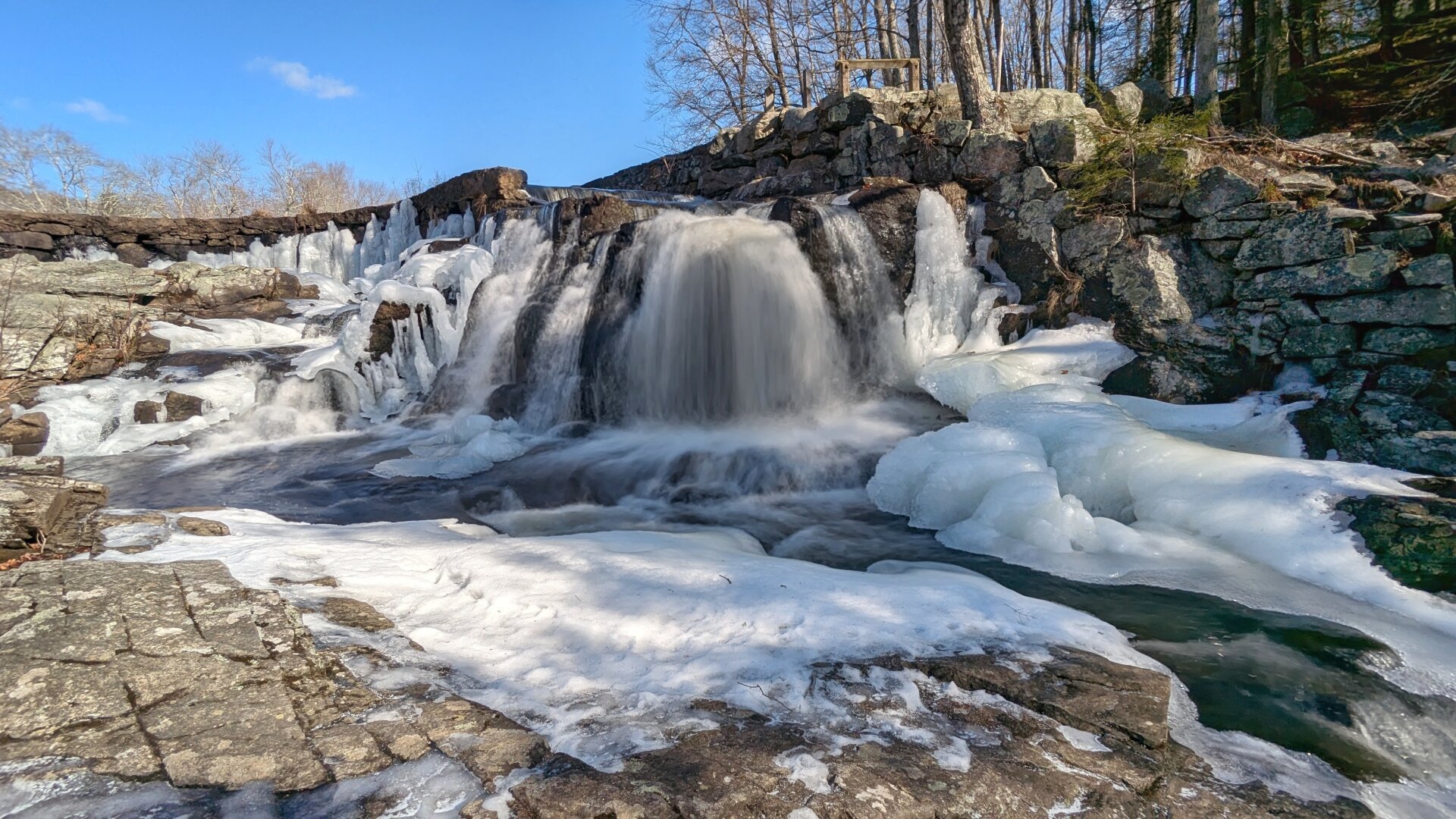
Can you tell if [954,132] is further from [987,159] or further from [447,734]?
[447,734]

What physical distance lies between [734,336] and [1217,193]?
4550mm

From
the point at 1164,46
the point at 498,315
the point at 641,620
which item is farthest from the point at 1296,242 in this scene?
the point at 1164,46

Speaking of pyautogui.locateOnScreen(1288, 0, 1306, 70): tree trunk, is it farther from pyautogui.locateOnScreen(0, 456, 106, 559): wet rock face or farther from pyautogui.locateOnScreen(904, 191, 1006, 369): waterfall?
pyautogui.locateOnScreen(0, 456, 106, 559): wet rock face

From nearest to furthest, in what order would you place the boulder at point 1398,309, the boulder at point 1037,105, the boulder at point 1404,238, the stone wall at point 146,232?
the boulder at point 1398,309 < the boulder at point 1404,238 < the boulder at point 1037,105 < the stone wall at point 146,232

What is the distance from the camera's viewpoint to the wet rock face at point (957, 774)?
1406mm

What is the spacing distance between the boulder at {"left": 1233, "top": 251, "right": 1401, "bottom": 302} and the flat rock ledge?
474 centimetres

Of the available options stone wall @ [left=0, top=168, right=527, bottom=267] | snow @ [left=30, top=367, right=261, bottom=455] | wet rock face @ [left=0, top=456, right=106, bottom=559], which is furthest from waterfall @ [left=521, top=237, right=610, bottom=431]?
wet rock face @ [left=0, top=456, right=106, bottom=559]

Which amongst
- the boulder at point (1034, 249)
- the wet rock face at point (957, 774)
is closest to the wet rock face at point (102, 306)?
the wet rock face at point (957, 774)

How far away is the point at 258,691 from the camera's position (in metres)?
1.66

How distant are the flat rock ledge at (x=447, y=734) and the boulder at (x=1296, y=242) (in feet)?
16.2

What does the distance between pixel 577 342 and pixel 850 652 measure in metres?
6.10

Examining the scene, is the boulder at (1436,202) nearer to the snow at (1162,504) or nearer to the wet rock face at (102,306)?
the snow at (1162,504)

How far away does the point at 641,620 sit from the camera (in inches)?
93.7

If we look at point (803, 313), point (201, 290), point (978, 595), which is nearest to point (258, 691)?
point (978, 595)
